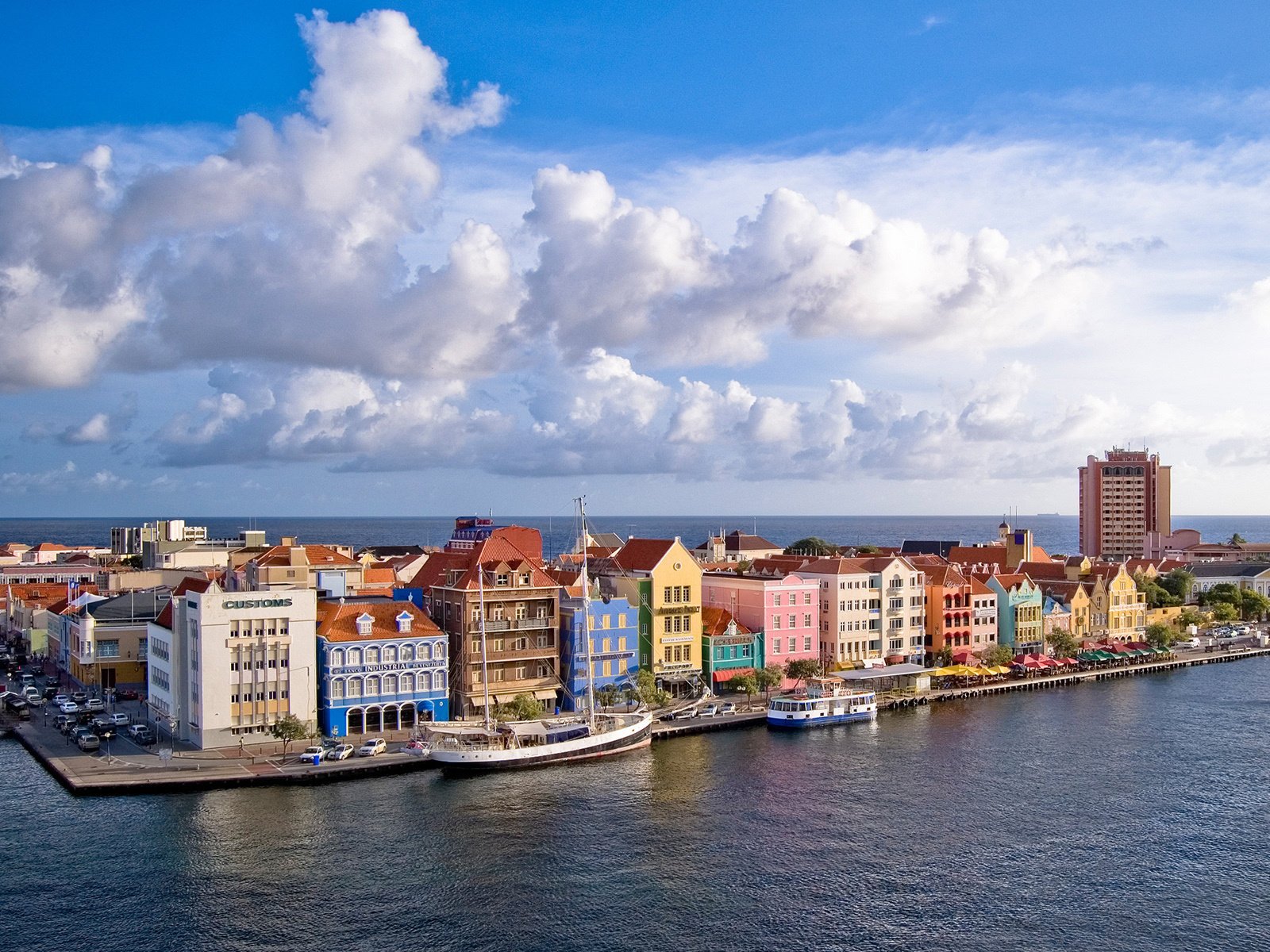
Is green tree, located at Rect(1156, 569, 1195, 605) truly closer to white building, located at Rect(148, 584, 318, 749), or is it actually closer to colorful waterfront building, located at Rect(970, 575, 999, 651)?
colorful waterfront building, located at Rect(970, 575, 999, 651)

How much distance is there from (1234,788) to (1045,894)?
2691 centimetres

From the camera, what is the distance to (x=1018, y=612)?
427ft

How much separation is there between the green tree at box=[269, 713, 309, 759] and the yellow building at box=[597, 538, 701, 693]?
33.2 metres

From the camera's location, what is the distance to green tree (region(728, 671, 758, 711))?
99938 millimetres

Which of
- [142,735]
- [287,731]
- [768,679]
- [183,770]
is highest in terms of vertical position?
[287,731]

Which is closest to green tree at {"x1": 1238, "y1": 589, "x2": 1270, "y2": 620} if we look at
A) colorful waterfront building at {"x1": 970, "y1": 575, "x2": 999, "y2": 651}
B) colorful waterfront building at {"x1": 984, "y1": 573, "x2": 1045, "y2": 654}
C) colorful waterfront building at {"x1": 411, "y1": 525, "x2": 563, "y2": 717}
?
colorful waterfront building at {"x1": 984, "y1": 573, "x2": 1045, "y2": 654}

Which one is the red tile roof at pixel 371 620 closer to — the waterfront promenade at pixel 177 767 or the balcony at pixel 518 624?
the balcony at pixel 518 624

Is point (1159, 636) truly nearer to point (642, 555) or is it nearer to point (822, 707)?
point (822, 707)

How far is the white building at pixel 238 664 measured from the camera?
261 feet

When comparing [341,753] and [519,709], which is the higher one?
[519,709]

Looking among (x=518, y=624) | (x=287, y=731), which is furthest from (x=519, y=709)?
(x=287, y=731)

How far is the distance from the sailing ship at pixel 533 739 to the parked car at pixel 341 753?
5345mm

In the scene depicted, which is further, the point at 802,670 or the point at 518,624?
the point at 802,670

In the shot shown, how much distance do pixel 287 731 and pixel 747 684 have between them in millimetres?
39920
